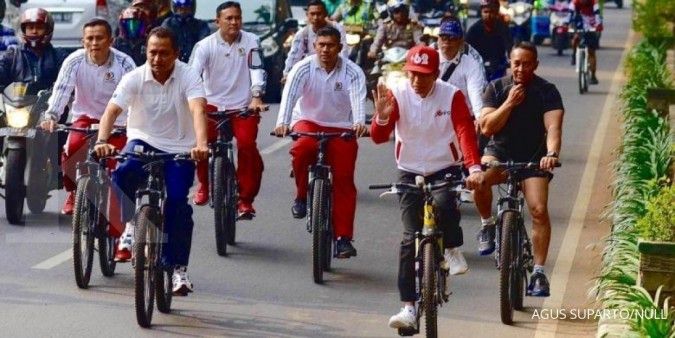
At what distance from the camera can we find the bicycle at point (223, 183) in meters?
13.6

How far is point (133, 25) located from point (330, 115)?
4.74 m

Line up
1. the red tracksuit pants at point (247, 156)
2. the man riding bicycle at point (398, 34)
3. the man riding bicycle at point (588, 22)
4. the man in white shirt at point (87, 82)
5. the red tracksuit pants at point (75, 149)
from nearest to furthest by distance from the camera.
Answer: the red tracksuit pants at point (75, 149) < the man in white shirt at point (87, 82) < the red tracksuit pants at point (247, 156) < the man riding bicycle at point (398, 34) < the man riding bicycle at point (588, 22)

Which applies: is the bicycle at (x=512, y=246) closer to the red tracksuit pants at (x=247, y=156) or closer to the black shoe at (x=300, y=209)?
the black shoe at (x=300, y=209)

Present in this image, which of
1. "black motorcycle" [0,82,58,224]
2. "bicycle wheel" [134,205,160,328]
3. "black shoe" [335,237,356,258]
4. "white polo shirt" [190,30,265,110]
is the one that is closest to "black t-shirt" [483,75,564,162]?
"black shoe" [335,237,356,258]

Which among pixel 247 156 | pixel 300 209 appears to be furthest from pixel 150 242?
pixel 247 156

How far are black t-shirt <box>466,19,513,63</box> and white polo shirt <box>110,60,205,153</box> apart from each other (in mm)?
7223

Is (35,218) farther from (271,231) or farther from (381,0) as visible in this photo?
(381,0)

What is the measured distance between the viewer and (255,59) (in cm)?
1495

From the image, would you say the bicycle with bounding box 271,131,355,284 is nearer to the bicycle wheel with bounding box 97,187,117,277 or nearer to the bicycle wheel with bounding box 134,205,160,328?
the bicycle wheel with bounding box 97,187,117,277

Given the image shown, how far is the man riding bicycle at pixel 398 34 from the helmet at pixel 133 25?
4727mm

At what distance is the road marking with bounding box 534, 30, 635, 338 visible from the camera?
11.1 metres

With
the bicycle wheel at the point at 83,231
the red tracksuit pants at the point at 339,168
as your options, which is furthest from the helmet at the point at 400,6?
the bicycle wheel at the point at 83,231

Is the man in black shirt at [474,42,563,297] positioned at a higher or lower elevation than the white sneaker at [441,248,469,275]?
higher

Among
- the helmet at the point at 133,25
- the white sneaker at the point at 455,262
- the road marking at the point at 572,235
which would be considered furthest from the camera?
the helmet at the point at 133,25
